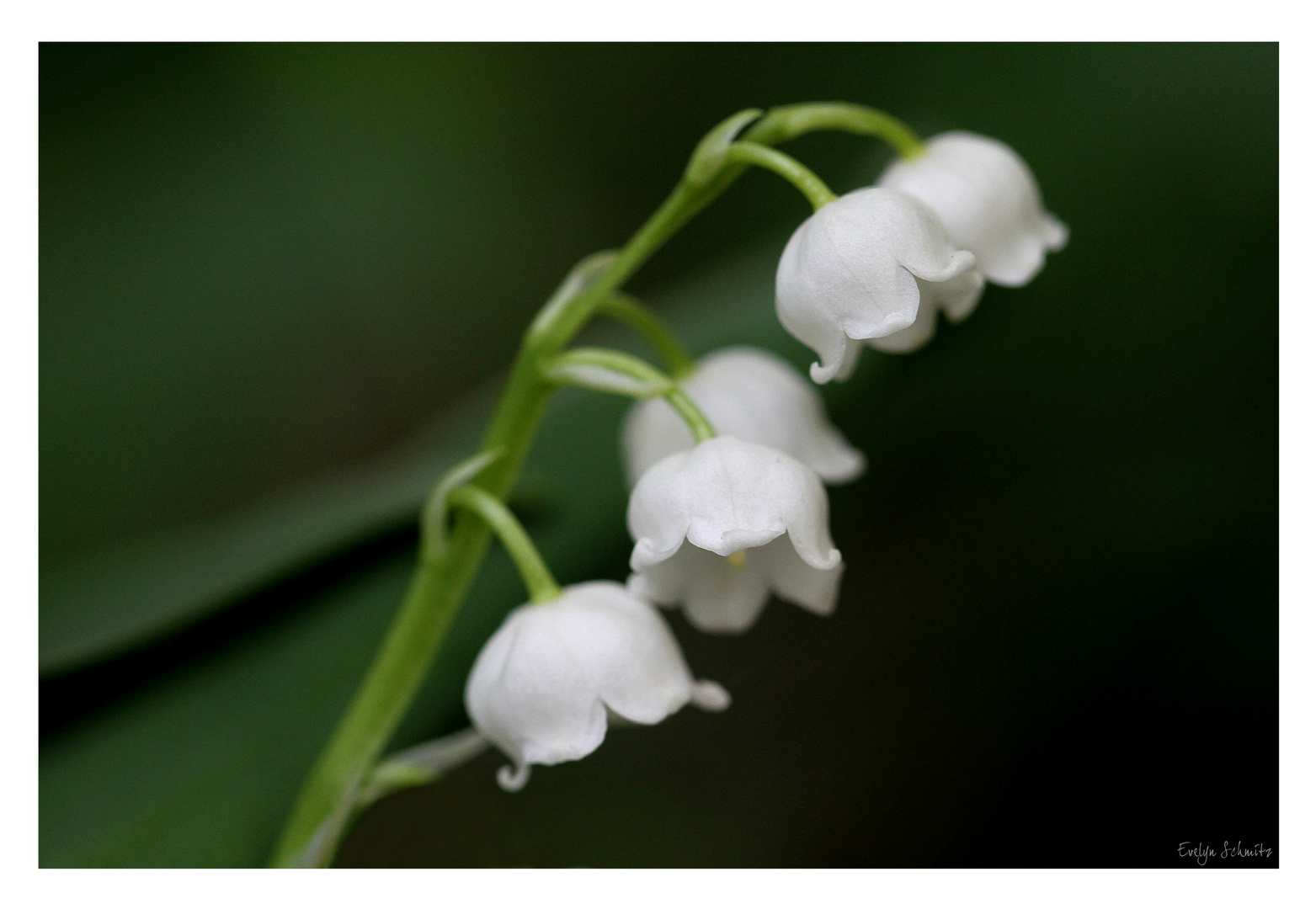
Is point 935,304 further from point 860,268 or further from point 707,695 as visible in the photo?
point 707,695

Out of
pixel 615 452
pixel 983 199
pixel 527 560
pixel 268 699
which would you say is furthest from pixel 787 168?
pixel 268 699

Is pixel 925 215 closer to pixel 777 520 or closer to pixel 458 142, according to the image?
pixel 777 520

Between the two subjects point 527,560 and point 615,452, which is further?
point 615,452

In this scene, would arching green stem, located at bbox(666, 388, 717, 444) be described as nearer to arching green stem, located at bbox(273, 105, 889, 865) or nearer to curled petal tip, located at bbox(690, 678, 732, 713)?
arching green stem, located at bbox(273, 105, 889, 865)

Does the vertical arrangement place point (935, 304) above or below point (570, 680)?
above

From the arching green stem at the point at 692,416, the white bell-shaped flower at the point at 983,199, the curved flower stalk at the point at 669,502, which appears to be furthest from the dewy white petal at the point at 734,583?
the white bell-shaped flower at the point at 983,199

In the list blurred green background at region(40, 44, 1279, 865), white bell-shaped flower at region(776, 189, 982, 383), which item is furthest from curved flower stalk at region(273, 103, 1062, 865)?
blurred green background at region(40, 44, 1279, 865)
